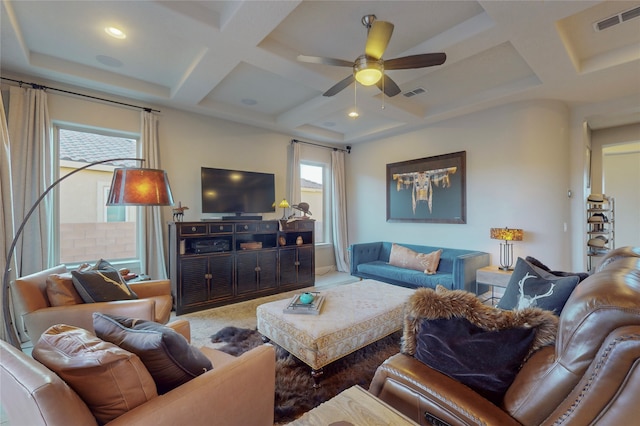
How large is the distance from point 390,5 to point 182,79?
2513 mm

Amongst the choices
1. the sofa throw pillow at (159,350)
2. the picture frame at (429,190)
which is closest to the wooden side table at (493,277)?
the picture frame at (429,190)

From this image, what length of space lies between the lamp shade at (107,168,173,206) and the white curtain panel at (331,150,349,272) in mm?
4158

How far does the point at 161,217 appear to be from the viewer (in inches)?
148

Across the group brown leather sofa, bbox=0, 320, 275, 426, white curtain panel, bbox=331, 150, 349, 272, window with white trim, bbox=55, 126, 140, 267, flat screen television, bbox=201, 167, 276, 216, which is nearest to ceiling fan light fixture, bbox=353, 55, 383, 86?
brown leather sofa, bbox=0, 320, 275, 426

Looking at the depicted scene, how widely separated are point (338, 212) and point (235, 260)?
2.64 metres

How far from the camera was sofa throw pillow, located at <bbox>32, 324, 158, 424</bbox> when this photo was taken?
87 cm

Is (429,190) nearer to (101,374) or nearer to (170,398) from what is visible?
(170,398)

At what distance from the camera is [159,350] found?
1031 millimetres

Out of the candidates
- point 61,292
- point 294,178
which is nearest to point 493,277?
point 294,178

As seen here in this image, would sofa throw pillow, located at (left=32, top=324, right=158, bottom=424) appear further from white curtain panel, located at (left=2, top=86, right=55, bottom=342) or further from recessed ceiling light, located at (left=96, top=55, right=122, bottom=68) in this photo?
recessed ceiling light, located at (left=96, top=55, right=122, bottom=68)

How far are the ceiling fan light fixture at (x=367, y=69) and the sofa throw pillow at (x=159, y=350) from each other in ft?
7.32

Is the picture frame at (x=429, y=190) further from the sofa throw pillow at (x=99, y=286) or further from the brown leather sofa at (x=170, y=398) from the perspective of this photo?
the sofa throw pillow at (x=99, y=286)

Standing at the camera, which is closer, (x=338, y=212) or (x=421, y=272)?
(x=421, y=272)

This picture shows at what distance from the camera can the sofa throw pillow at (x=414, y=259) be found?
13.2ft
